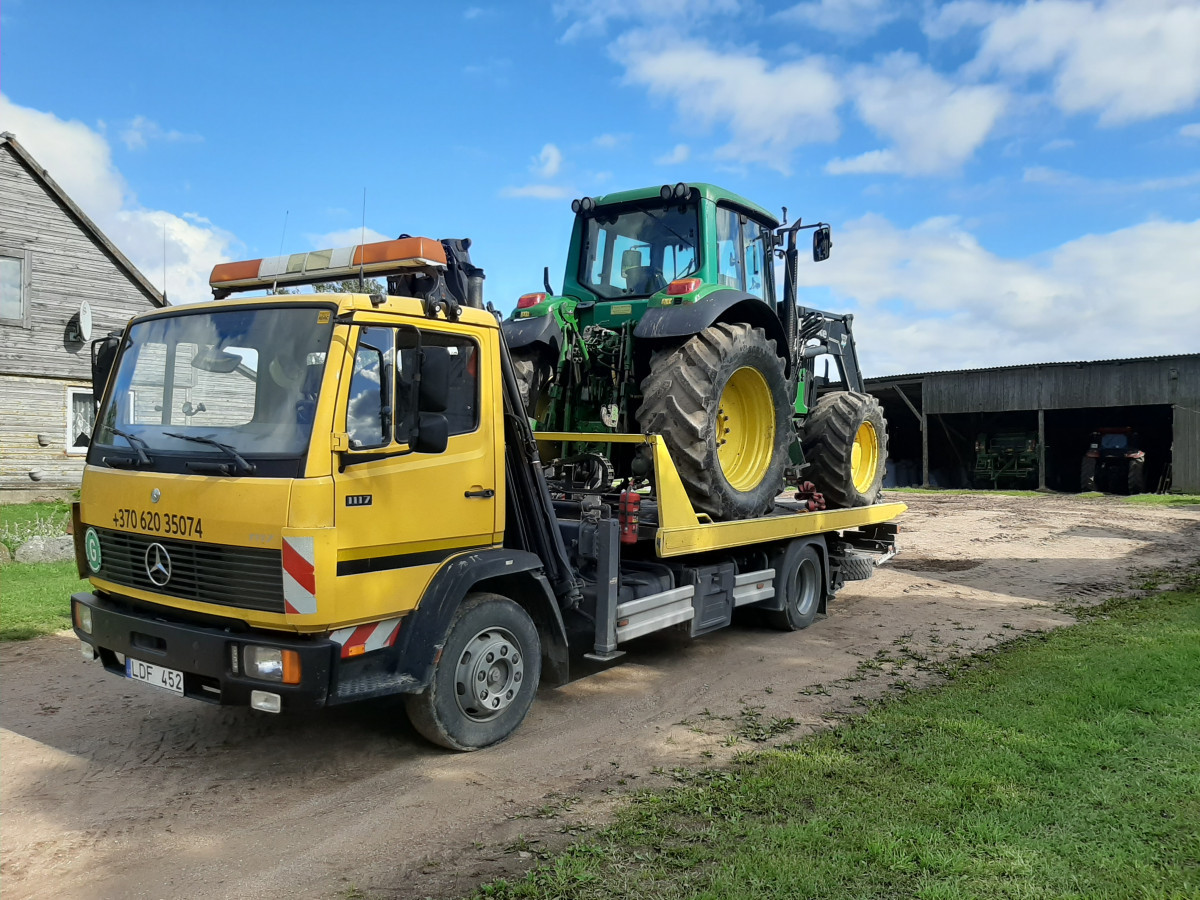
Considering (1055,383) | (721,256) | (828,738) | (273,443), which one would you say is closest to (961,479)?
(1055,383)

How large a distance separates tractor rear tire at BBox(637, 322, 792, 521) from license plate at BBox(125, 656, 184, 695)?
3.32 m

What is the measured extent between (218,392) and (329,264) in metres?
1.10

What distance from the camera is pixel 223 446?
4.20 m

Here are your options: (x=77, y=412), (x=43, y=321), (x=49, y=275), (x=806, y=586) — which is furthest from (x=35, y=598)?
(x=49, y=275)

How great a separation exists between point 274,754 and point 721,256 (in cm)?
513

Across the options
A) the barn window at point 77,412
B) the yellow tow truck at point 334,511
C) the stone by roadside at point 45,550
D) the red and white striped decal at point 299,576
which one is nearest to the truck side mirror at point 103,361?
the yellow tow truck at point 334,511

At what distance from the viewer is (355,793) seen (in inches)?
171

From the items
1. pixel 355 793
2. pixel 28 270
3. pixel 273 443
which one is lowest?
pixel 355 793

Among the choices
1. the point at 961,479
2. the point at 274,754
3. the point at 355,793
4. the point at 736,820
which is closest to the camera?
the point at 736,820

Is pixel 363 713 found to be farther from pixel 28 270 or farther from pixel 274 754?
pixel 28 270

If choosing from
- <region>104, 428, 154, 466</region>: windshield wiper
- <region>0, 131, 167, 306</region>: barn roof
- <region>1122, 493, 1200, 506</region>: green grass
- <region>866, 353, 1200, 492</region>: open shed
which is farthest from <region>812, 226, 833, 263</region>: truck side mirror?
<region>866, 353, 1200, 492</region>: open shed

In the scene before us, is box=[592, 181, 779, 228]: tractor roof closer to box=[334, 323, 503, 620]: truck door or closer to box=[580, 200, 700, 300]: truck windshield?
box=[580, 200, 700, 300]: truck windshield

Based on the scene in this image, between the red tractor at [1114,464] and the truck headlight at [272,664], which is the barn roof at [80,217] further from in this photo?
the red tractor at [1114,464]

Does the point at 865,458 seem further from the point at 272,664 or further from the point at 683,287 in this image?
the point at 272,664
